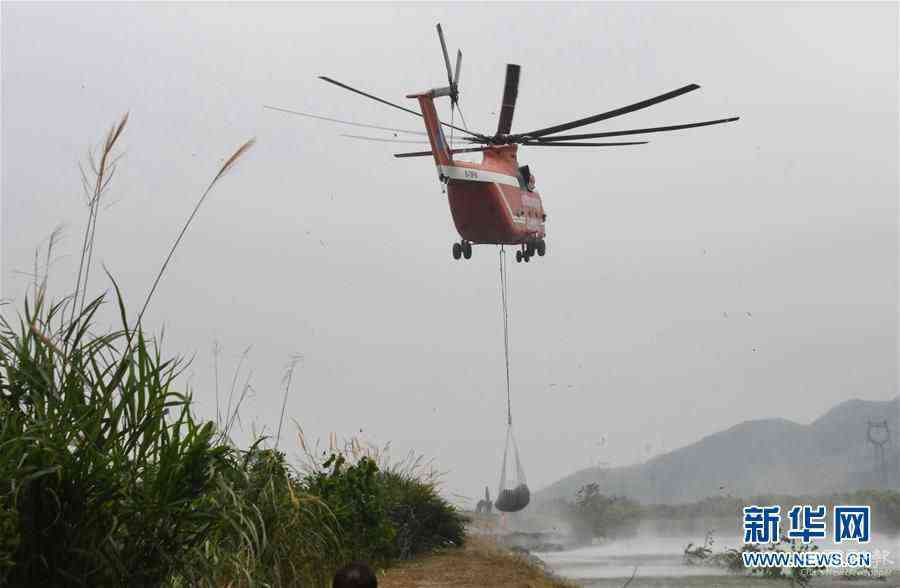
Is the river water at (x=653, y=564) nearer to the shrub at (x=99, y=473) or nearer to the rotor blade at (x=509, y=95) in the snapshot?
the rotor blade at (x=509, y=95)

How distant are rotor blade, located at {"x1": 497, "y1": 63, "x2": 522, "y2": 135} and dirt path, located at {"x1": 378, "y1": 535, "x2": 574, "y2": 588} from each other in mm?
6768

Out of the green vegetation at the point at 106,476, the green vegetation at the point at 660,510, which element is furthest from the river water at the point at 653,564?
the green vegetation at the point at 106,476

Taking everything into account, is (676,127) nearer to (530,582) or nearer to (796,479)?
(530,582)

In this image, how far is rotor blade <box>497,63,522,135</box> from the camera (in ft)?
57.8

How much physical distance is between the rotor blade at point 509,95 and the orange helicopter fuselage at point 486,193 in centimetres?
95

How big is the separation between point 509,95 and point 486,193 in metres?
3.11

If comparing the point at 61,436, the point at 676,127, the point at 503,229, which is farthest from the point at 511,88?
the point at 61,436

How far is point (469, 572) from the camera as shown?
478 inches

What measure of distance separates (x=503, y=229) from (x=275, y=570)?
30.7ft

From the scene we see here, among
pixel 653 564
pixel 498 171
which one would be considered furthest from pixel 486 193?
pixel 653 564

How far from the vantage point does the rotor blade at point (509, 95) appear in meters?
17.6

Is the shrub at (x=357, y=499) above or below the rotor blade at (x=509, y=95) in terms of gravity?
below

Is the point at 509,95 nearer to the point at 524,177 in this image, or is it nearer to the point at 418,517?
the point at 524,177

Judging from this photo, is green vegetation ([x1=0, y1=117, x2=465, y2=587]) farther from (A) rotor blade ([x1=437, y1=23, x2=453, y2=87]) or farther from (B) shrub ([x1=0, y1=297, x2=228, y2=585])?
(A) rotor blade ([x1=437, y1=23, x2=453, y2=87])
